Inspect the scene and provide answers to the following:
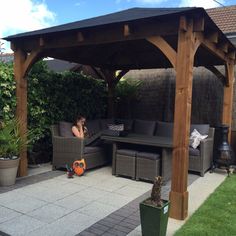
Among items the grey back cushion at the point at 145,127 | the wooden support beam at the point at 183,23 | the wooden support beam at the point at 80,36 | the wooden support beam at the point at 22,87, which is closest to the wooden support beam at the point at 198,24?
the wooden support beam at the point at 183,23

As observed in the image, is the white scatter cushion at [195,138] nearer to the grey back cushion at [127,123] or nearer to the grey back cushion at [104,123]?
the grey back cushion at [127,123]

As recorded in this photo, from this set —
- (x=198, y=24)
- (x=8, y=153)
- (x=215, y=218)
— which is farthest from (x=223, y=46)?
(x=8, y=153)

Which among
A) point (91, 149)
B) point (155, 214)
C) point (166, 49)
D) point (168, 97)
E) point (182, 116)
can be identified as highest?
point (166, 49)

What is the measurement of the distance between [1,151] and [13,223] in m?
1.69

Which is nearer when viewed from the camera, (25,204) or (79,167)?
(25,204)

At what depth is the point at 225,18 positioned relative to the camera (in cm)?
915

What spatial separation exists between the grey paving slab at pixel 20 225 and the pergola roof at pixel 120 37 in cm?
270

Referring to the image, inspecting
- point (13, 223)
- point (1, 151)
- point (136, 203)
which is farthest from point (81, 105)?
point (13, 223)

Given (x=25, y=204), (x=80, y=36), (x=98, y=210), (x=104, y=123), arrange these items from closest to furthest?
(x=98, y=210), (x=25, y=204), (x=80, y=36), (x=104, y=123)

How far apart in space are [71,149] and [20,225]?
2.53 meters

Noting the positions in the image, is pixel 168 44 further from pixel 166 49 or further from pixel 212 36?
pixel 212 36

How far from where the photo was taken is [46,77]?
6.44m

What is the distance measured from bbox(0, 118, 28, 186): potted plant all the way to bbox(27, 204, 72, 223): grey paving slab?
1.18m

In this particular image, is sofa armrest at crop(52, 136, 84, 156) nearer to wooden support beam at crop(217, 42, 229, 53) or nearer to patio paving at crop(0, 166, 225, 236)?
patio paving at crop(0, 166, 225, 236)
